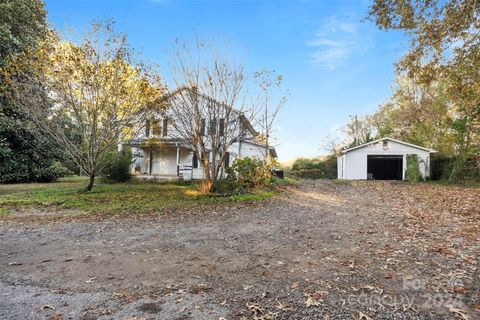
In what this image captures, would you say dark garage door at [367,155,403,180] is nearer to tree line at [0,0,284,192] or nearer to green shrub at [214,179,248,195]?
green shrub at [214,179,248,195]

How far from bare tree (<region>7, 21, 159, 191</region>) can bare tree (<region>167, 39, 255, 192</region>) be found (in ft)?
5.48

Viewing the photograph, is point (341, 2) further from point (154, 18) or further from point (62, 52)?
point (62, 52)

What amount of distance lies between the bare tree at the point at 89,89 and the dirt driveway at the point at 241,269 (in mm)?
5294

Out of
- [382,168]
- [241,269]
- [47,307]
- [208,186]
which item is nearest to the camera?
[47,307]

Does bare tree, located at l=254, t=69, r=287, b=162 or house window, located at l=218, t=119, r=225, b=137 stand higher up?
bare tree, located at l=254, t=69, r=287, b=162

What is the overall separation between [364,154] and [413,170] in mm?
3640

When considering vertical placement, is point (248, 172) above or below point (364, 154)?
below

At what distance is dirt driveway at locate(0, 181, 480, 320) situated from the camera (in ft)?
8.76

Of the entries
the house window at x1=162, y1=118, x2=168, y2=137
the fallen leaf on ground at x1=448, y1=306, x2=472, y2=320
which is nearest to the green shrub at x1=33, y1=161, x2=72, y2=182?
the house window at x1=162, y1=118, x2=168, y2=137

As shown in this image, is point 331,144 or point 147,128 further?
point 331,144

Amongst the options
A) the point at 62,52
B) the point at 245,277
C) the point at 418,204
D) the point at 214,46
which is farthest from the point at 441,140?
the point at 62,52

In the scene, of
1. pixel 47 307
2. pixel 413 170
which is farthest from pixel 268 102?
pixel 413 170

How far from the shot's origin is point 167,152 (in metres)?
19.2

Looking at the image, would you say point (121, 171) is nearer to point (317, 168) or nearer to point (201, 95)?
point (201, 95)
